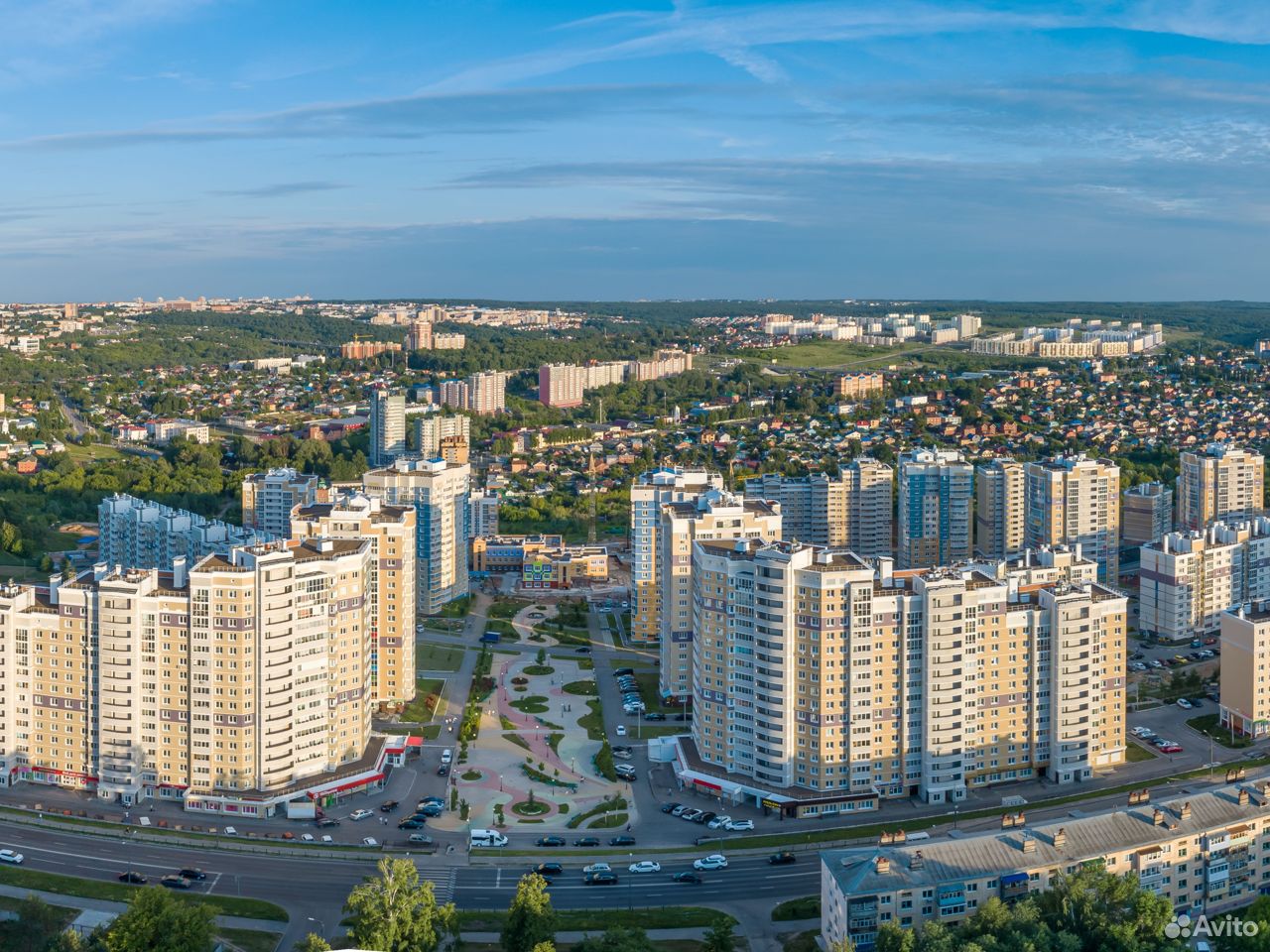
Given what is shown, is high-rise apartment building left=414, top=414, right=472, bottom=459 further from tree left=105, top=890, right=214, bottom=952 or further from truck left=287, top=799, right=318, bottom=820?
tree left=105, top=890, right=214, bottom=952

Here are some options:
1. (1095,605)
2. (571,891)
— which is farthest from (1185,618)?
(571,891)

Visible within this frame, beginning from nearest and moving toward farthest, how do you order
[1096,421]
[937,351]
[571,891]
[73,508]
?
[571,891]
[73,508]
[1096,421]
[937,351]

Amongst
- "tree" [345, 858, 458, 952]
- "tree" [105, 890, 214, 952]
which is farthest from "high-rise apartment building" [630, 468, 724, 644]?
"tree" [105, 890, 214, 952]

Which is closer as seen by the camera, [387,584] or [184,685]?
[184,685]

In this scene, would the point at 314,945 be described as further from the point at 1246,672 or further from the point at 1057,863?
the point at 1246,672

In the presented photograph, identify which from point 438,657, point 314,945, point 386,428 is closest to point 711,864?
point 314,945

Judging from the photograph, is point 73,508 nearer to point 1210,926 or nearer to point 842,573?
point 842,573

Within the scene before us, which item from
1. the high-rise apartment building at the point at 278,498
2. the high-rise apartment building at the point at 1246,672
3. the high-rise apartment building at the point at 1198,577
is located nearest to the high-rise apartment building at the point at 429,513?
the high-rise apartment building at the point at 278,498
